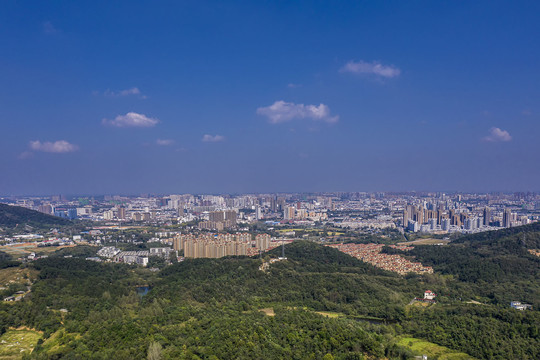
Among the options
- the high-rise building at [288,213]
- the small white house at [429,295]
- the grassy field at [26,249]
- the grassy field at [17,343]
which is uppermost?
the high-rise building at [288,213]

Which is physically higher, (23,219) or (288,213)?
(23,219)

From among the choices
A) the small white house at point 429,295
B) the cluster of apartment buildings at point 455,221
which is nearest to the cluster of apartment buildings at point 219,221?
the cluster of apartment buildings at point 455,221

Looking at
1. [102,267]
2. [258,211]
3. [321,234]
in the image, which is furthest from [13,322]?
[258,211]

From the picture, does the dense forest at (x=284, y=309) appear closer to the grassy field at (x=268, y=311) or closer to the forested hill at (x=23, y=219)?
the grassy field at (x=268, y=311)

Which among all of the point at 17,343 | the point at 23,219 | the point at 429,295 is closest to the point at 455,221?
the point at 429,295

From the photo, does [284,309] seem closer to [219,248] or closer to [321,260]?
[321,260]

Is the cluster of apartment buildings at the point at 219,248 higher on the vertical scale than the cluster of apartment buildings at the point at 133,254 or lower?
higher

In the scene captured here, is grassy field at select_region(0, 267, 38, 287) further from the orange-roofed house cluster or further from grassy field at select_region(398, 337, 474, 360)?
the orange-roofed house cluster
